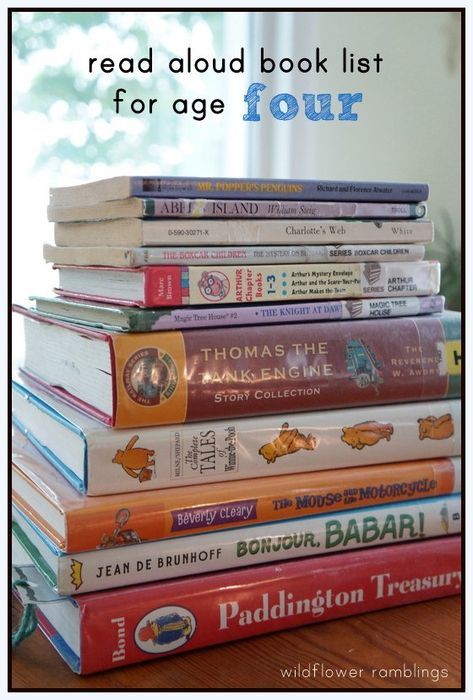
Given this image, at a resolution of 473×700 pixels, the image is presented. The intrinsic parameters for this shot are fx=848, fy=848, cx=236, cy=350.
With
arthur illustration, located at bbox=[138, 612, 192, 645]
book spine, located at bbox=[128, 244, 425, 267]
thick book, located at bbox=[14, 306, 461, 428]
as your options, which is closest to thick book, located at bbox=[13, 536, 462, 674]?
arthur illustration, located at bbox=[138, 612, 192, 645]

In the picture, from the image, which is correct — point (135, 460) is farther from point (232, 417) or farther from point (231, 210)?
point (231, 210)

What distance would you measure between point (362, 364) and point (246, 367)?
9cm

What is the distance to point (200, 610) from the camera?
→ 22.1 inches

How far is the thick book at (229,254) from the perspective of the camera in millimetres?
560

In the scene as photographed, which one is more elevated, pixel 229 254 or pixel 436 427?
pixel 229 254

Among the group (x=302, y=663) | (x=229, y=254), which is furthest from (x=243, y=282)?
(x=302, y=663)

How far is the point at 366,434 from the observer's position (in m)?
0.63

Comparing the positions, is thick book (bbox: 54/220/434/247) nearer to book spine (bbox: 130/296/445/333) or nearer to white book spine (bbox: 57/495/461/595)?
book spine (bbox: 130/296/445/333)

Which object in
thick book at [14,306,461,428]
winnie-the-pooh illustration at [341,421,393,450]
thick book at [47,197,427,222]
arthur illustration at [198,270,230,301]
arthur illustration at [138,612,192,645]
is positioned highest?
thick book at [47,197,427,222]

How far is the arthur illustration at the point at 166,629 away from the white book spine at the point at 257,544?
3 cm

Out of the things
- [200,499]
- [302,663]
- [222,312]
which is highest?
[222,312]

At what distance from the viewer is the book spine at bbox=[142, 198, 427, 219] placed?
0.56 m

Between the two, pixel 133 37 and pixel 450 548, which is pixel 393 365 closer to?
pixel 450 548

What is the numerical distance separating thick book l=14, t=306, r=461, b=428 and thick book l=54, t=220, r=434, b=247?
0.20 ft
